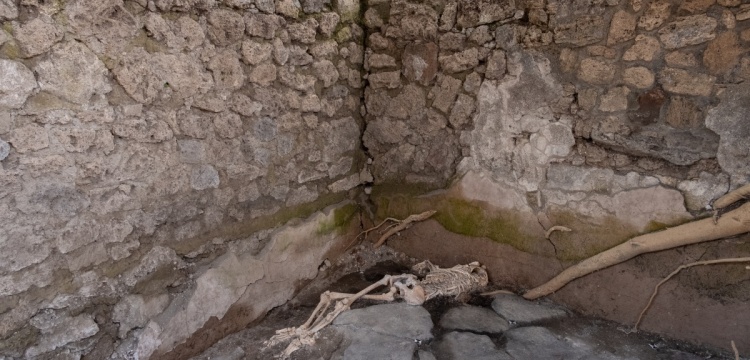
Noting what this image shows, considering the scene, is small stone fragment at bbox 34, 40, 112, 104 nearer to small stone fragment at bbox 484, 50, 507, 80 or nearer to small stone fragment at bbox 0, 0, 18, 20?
small stone fragment at bbox 0, 0, 18, 20

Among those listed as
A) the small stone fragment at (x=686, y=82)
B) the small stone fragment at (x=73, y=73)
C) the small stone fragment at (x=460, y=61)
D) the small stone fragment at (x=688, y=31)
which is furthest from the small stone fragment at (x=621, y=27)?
the small stone fragment at (x=73, y=73)

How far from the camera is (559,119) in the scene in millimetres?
2430

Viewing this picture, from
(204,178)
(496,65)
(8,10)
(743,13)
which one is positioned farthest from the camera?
(496,65)

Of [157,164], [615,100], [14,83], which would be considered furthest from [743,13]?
[14,83]

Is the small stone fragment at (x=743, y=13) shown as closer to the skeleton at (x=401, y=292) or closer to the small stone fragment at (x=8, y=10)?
the skeleton at (x=401, y=292)

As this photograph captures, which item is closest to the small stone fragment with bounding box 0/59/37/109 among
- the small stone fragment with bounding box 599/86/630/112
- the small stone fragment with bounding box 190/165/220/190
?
the small stone fragment with bounding box 190/165/220/190

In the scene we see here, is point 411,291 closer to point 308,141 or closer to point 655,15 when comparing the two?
point 308,141

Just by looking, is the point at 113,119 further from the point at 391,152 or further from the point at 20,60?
the point at 391,152

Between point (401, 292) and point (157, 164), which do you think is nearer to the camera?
point (157, 164)

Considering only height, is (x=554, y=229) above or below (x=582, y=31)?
below

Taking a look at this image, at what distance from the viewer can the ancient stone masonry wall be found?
62.8 inches

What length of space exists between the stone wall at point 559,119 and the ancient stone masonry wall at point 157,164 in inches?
18.2

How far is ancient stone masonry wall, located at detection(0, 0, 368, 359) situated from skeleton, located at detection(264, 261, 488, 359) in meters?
0.30

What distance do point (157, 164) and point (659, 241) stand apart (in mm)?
2108
